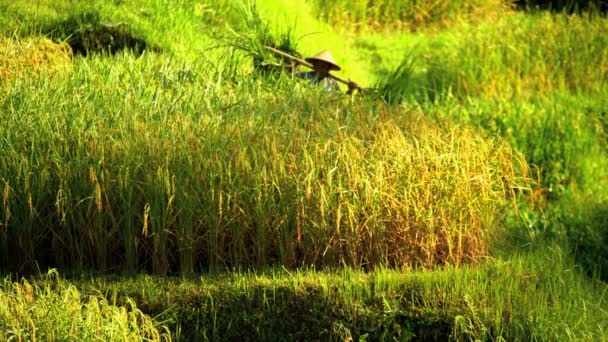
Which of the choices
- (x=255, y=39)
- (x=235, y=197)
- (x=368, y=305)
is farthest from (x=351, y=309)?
(x=255, y=39)

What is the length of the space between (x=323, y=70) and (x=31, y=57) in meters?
2.30

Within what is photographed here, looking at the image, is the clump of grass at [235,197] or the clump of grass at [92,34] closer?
the clump of grass at [235,197]

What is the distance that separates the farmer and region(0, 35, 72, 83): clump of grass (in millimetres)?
1869

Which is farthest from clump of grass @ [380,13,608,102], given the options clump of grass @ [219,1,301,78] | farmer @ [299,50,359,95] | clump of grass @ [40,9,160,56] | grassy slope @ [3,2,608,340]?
grassy slope @ [3,2,608,340]

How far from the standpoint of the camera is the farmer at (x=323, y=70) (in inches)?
298

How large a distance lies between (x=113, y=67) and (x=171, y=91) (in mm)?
667

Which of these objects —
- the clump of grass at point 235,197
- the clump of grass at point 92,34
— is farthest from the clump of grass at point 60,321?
the clump of grass at point 92,34

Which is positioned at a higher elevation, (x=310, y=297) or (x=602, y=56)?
(x=602, y=56)

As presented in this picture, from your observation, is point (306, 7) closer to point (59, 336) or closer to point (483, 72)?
point (483, 72)

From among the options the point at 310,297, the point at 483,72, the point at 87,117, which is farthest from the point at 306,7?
the point at 310,297

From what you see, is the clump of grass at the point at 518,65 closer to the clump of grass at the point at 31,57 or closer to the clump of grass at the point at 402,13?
the clump of grass at the point at 402,13

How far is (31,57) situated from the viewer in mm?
7707

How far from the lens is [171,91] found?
21.3 feet

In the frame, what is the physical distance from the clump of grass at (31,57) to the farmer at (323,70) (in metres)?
1.87
